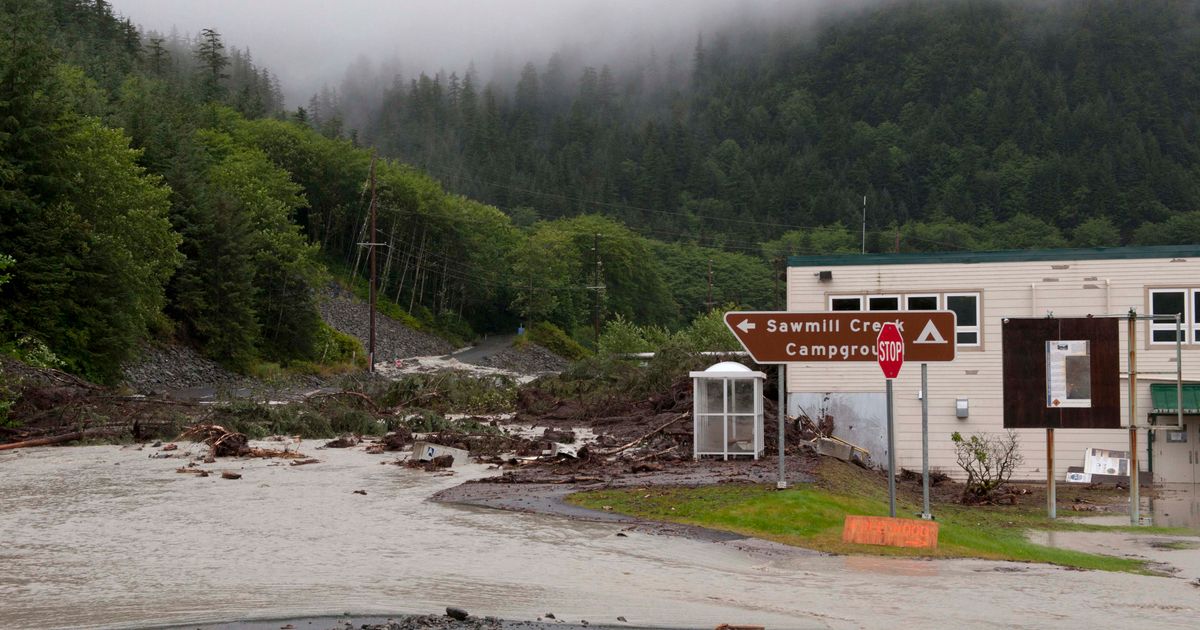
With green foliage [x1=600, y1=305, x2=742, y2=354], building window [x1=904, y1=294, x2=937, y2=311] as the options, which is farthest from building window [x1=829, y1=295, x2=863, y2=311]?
green foliage [x1=600, y1=305, x2=742, y2=354]

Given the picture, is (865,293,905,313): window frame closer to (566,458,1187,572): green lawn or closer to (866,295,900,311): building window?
(866,295,900,311): building window

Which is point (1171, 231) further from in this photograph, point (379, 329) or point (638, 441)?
point (638, 441)

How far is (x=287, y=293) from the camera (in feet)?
252

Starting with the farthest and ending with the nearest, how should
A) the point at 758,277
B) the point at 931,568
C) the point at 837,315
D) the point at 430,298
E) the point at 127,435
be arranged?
the point at 758,277, the point at 430,298, the point at 127,435, the point at 837,315, the point at 931,568

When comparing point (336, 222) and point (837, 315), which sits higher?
point (336, 222)

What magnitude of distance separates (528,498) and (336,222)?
10151cm

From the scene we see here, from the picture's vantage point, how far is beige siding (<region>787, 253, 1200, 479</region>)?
1362 inches

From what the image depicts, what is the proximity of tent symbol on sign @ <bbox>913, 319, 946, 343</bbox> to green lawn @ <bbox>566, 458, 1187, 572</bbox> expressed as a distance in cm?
315

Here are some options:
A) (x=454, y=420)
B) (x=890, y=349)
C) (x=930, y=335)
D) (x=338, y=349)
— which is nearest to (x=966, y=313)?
(x=454, y=420)

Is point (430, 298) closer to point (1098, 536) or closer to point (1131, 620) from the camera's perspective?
point (1098, 536)

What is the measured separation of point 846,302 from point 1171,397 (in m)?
9.56

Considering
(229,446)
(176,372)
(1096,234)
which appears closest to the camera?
(229,446)

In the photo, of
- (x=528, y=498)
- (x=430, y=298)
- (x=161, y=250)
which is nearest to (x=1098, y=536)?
(x=528, y=498)

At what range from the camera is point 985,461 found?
3216cm
